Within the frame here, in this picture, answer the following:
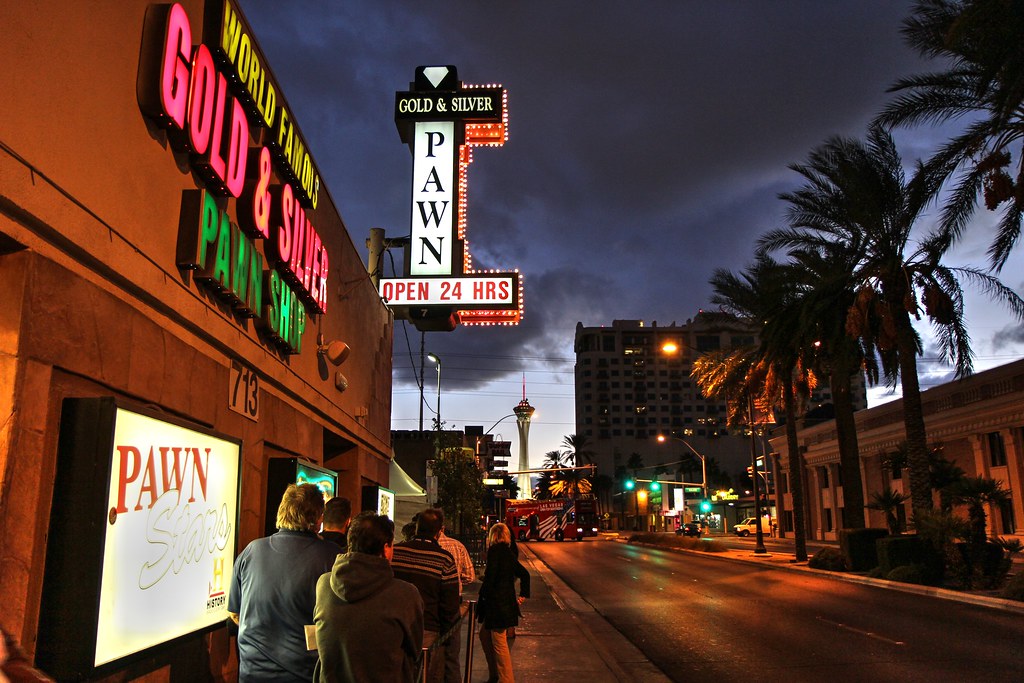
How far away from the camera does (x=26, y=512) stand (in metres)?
3.98

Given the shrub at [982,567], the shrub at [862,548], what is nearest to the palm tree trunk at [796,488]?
the shrub at [862,548]

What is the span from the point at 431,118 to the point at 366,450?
327 inches

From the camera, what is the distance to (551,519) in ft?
217

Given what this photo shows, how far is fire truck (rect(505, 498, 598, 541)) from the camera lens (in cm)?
6625

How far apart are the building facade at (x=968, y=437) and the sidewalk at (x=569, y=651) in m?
14.5

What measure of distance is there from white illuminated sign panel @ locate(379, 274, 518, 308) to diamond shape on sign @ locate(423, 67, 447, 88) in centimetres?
552

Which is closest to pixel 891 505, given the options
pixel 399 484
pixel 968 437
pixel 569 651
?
pixel 968 437

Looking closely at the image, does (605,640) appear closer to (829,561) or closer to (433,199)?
(433,199)

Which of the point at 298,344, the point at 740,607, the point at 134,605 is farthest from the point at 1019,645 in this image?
the point at 134,605

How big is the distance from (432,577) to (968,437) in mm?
36635

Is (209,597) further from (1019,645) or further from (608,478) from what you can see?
(608,478)

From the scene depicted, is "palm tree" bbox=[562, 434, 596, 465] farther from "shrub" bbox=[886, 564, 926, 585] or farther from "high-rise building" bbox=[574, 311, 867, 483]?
"shrub" bbox=[886, 564, 926, 585]

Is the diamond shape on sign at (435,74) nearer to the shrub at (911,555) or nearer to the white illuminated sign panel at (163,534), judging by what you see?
the white illuminated sign panel at (163,534)

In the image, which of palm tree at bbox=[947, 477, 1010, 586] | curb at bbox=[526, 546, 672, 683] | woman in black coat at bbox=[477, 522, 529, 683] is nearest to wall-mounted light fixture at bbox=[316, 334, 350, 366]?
woman in black coat at bbox=[477, 522, 529, 683]
